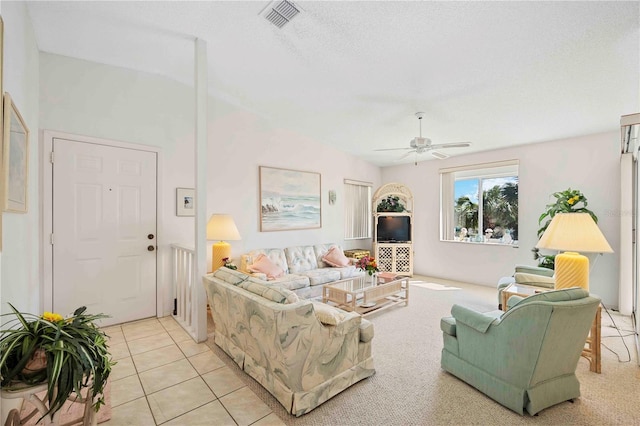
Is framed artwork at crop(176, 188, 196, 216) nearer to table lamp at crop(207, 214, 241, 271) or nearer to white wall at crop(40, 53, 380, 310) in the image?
white wall at crop(40, 53, 380, 310)

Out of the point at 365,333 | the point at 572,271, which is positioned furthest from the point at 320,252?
the point at 572,271

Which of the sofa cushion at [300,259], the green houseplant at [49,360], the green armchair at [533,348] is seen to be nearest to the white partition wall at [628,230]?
the green armchair at [533,348]

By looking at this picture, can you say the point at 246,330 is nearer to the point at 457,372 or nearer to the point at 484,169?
the point at 457,372

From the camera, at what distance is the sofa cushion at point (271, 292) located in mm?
1995

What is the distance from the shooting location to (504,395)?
78.8 inches

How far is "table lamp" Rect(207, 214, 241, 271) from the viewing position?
12.5 feet

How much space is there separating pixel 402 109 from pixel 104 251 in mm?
4165

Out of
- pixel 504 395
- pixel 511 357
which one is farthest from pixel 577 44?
pixel 504 395

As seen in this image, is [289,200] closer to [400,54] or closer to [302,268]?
[302,268]

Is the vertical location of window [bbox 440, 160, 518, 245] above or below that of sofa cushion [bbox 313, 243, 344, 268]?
above

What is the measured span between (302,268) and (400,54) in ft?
11.3

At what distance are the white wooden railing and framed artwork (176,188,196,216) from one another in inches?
19.1

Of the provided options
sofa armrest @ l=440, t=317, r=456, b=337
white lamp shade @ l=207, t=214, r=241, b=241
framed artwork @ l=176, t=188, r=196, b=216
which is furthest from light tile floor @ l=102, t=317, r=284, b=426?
framed artwork @ l=176, t=188, r=196, b=216

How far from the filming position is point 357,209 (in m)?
6.62
